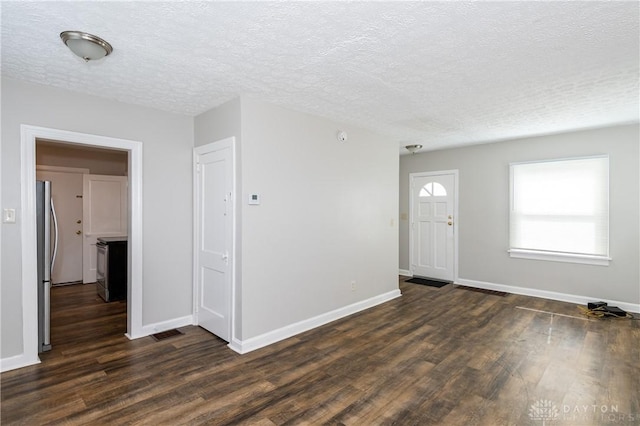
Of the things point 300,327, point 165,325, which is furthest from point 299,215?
point 165,325

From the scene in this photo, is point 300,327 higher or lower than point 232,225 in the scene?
lower

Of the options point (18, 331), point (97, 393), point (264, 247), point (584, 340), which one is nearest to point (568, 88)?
point (584, 340)

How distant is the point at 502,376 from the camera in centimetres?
273

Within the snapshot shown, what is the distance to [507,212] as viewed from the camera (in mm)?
5461

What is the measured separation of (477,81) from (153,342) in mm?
4045

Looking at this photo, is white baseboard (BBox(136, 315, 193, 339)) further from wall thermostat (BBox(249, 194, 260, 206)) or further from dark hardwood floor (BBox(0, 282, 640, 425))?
wall thermostat (BBox(249, 194, 260, 206))

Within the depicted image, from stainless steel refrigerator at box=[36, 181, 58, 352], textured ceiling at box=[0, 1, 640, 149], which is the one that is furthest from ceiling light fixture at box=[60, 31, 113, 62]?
stainless steel refrigerator at box=[36, 181, 58, 352]

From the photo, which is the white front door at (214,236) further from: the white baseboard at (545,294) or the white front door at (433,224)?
the white baseboard at (545,294)

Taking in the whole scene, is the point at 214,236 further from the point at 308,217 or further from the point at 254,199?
the point at 308,217

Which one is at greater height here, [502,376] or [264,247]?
[264,247]

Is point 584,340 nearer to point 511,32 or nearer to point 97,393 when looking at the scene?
point 511,32

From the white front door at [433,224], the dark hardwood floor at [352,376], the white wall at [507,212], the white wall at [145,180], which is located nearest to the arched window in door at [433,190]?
the white front door at [433,224]

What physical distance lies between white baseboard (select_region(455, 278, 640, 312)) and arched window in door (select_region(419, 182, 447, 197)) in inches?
64.3

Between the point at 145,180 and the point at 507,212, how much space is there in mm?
5391
